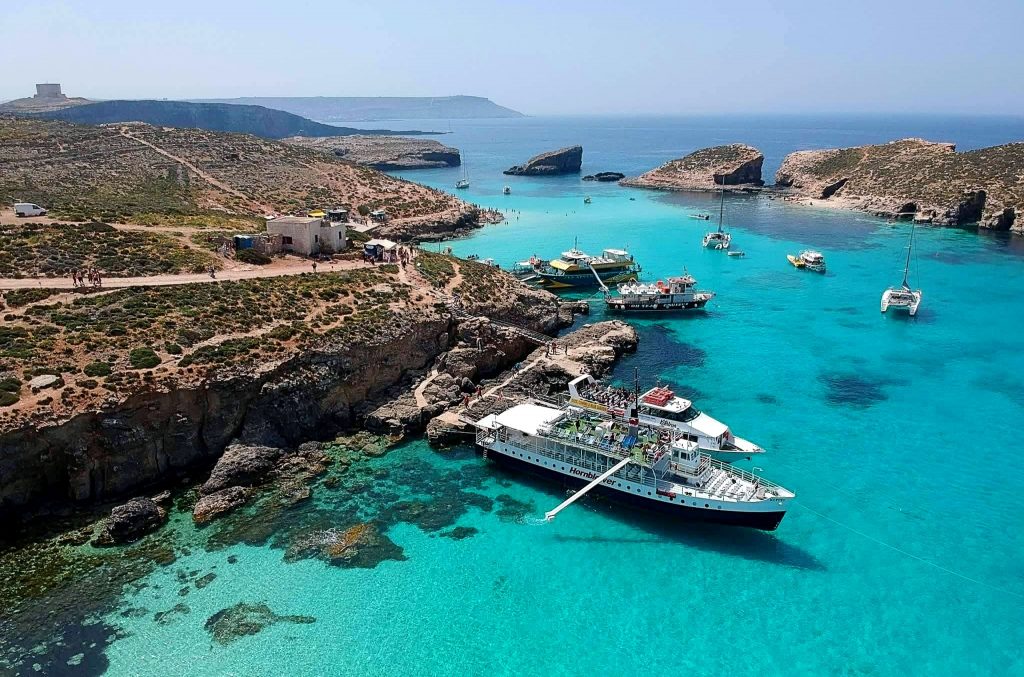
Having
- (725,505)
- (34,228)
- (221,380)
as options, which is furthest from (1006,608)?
(34,228)

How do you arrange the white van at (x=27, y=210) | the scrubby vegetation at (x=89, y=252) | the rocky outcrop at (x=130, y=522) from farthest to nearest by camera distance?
the white van at (x=27, y=210) → the scrubby vegetation at (x=89, y=252) → the rocky outcrop at (x=130, y=522)

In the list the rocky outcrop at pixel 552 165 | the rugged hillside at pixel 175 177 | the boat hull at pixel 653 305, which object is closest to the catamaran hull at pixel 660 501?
the boat hull at pixel 653 305

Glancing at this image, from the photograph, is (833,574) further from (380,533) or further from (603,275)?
(603,275)

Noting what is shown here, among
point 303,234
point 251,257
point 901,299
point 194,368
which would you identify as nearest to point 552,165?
point 901,299

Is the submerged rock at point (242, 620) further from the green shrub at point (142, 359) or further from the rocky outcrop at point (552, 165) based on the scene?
the rocky outcrop at point (552, 165)

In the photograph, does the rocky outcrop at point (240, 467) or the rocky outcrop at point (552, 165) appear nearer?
the rocky outcrop at point (240, 467)
